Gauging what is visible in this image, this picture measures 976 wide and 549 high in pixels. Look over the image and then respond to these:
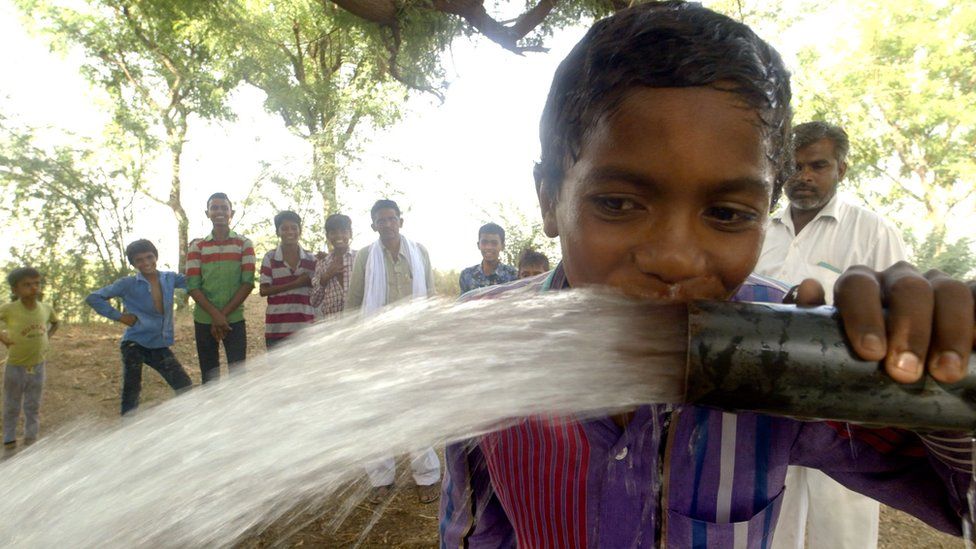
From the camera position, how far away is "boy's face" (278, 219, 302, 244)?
21.6 ft

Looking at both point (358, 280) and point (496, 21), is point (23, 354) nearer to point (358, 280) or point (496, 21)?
point (358, 280)

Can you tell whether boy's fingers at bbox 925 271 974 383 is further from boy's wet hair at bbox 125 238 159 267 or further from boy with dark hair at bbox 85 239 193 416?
boy's wet hair at bbox 125 238 159 267

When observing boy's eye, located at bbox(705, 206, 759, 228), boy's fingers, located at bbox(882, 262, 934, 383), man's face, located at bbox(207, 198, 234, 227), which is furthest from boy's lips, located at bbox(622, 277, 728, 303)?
man's face, located at bbox(207, 198, 234, 227)

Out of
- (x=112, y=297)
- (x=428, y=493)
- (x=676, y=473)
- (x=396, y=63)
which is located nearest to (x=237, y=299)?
(x=112, y=297)

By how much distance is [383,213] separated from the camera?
18.8ft

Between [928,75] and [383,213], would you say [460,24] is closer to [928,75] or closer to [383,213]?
[383,213]

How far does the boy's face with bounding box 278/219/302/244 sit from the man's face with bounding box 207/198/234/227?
0.74 meters

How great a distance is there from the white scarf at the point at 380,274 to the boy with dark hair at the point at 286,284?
1324mm

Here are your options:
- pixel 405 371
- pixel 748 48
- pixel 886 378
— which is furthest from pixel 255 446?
pixel 748 48

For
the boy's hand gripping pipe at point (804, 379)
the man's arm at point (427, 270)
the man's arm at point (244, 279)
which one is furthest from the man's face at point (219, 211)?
the boy's hand gripping pipe at point (804, 379)

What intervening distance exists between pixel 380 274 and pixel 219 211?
2660 mm

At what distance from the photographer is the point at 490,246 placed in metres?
6.65

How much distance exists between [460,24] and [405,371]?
749 centimetres

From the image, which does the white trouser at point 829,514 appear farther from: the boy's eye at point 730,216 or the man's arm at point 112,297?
the man's arm at point 112,297
